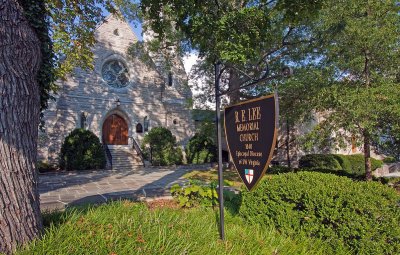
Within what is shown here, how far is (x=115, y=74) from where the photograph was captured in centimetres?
2073

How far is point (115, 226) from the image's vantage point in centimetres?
337

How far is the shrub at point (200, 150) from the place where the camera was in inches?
800

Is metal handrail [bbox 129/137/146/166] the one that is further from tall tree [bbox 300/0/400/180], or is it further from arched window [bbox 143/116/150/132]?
tall tree [bbox 300/0/400/180]

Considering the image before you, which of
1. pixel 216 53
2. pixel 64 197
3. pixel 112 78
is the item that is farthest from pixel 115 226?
pixel 112 78

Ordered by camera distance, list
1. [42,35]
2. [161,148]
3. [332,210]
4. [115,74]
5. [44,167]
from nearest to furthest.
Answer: [332,210] < [42,35] < [44,167] < [161,148] < [115,74]

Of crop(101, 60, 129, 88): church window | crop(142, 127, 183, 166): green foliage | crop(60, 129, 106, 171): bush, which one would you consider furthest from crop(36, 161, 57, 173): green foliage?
crop(101, 60, 129, 88): church window

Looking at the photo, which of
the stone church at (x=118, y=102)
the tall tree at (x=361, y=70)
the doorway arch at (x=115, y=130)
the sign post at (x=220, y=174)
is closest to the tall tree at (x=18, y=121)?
the sign post at (x=220, y=174)

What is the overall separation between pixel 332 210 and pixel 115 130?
18676mm

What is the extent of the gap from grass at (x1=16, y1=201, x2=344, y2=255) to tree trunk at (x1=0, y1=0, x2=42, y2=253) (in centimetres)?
25

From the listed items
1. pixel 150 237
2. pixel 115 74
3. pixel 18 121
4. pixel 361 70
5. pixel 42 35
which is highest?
pixel 115 74

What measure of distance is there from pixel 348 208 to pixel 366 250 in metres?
0.51

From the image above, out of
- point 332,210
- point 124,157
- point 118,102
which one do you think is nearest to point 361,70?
point 332,210

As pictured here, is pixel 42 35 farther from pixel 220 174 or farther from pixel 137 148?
pixel 137 148

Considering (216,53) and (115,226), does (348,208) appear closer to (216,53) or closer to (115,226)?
(115,226)
